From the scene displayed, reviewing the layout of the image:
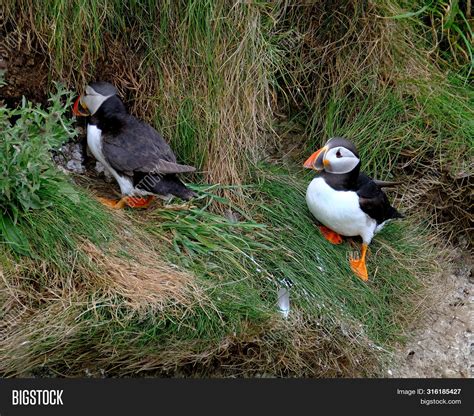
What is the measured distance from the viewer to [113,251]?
4.22 metres

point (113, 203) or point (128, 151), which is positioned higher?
point (128, 151)

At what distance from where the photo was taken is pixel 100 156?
4.65m

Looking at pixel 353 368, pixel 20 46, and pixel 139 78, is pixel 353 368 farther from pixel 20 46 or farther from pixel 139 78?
pixel 20 46

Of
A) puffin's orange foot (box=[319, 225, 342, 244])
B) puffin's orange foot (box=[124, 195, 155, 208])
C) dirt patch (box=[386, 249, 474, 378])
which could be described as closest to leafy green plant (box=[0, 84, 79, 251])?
puffin's orange foot (box=[124, 195, 155, 208])

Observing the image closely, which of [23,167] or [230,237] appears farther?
[230,237]

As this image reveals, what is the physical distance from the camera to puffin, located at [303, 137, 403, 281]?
15.2ft

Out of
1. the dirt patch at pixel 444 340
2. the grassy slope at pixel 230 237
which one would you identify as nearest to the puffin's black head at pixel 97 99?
the grassy slope at pixel 230 237

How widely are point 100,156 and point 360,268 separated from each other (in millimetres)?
1384

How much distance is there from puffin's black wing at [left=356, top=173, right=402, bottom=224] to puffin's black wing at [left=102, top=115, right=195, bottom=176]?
2.73 ft

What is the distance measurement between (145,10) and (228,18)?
408 mm

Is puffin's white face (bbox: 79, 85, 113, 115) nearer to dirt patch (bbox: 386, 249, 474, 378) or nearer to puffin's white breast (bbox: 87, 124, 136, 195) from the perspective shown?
puffin's white breast (bbox: 87, 124, 136, 195)

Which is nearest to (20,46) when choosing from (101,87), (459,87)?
(101,87)

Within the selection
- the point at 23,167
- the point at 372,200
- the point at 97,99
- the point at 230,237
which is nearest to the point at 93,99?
the point at 97,99

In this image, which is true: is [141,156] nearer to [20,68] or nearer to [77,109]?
[77,109]
